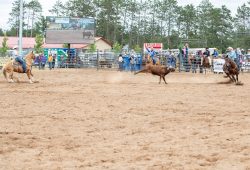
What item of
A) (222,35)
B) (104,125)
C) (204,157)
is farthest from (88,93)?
(222,35)

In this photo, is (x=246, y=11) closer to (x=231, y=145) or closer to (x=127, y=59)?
(x=127, y=59)

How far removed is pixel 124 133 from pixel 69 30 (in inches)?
1311

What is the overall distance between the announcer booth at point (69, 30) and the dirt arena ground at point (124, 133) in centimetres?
2686

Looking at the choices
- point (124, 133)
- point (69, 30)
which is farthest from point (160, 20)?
point (124, 133)

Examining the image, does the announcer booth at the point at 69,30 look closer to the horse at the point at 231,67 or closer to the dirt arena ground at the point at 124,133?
the horse at the point at 231,67

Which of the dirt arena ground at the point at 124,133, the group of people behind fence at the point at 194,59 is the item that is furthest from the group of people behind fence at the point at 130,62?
the dirt arena ground at the point at 124,133

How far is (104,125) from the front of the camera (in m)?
9.36

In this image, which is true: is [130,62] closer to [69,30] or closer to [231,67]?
[69,30]

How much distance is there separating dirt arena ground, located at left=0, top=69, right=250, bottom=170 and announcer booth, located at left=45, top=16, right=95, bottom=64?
88.1 ft

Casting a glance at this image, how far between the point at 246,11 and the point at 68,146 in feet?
306

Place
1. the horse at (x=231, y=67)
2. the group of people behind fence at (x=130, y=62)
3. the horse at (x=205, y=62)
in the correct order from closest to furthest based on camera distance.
A: the horse at (x=231, y=67) < the horse at (x=205, y=62) < the group of people behind fence at (x=130, y=62)

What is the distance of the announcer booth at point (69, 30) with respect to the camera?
40875 mm

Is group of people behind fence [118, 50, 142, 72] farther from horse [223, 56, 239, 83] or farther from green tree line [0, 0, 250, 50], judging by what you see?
green tree line [0, 0, 250, 50]

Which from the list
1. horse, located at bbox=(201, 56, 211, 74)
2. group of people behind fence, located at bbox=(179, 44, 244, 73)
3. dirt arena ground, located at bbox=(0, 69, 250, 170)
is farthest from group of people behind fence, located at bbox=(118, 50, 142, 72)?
dirt arena ground, located at bbox=(0, 69, 250, 170)
